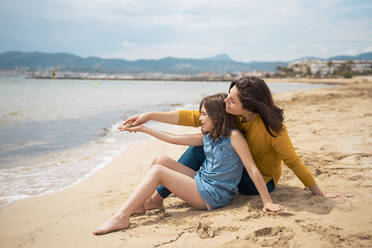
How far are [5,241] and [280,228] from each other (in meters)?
2.13

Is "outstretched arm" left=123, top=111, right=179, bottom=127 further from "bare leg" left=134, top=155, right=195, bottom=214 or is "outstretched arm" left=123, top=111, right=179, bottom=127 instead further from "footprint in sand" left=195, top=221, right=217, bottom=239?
"footprint in sand" left=195, top=221, right=217, bottom=239

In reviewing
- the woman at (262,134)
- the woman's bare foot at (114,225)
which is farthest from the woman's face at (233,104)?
the woman's bare foot at (114,225)

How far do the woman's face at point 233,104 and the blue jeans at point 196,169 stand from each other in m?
0.56

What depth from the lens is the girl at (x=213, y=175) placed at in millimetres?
2168

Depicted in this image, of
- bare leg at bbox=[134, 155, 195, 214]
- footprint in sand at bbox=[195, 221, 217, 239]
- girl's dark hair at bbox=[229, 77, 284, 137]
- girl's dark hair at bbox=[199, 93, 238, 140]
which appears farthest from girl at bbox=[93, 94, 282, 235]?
footprint in sand at bbox=[195, 221, 217, 239]

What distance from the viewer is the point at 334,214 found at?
2004 millimetres

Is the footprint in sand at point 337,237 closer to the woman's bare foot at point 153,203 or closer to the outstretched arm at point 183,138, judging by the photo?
the outstretched arm at point 183,138

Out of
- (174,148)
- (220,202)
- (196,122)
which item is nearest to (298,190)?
(220,202)

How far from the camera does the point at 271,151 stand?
2.32 meters

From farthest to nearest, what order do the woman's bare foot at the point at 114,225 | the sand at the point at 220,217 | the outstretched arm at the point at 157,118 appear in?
the outstretched arm at the point at 157,118, the woman's bare foot at the point at 114,225, the sand at the point at 220,217

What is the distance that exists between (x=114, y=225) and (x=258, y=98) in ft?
4.92

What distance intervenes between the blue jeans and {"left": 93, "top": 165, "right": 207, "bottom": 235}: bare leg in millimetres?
215

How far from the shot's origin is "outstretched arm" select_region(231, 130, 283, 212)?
2143mm

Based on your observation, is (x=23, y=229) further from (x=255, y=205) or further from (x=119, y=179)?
(x=255, y=205)
